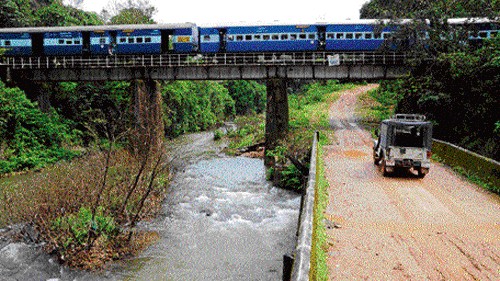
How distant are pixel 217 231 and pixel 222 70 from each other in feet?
53.8

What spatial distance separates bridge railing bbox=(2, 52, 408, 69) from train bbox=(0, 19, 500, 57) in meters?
0.52

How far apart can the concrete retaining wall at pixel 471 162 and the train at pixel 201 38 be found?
1297 cm

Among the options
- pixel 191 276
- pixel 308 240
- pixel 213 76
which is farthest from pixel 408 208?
pixel 213 76

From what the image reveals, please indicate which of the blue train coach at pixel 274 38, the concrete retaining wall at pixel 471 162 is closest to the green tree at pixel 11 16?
the blue train coach at pixel 274 38

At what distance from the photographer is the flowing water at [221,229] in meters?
Answer: 13.0

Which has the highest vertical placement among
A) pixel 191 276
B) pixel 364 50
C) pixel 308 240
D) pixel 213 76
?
pixel 364 50

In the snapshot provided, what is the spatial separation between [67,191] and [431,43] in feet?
77.3

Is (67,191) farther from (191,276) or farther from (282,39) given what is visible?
(282,39)

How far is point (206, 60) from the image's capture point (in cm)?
3216

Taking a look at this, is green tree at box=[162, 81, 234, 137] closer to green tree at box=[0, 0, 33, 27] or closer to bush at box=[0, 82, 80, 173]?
bush at box=[0, 82, 80, 173]

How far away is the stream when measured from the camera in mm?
12781

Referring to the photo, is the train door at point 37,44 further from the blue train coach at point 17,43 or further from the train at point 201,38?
the blue train coach at point 17,43

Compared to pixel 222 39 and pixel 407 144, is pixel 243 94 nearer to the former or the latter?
pixel 222 39

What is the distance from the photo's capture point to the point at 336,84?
65438 mm
